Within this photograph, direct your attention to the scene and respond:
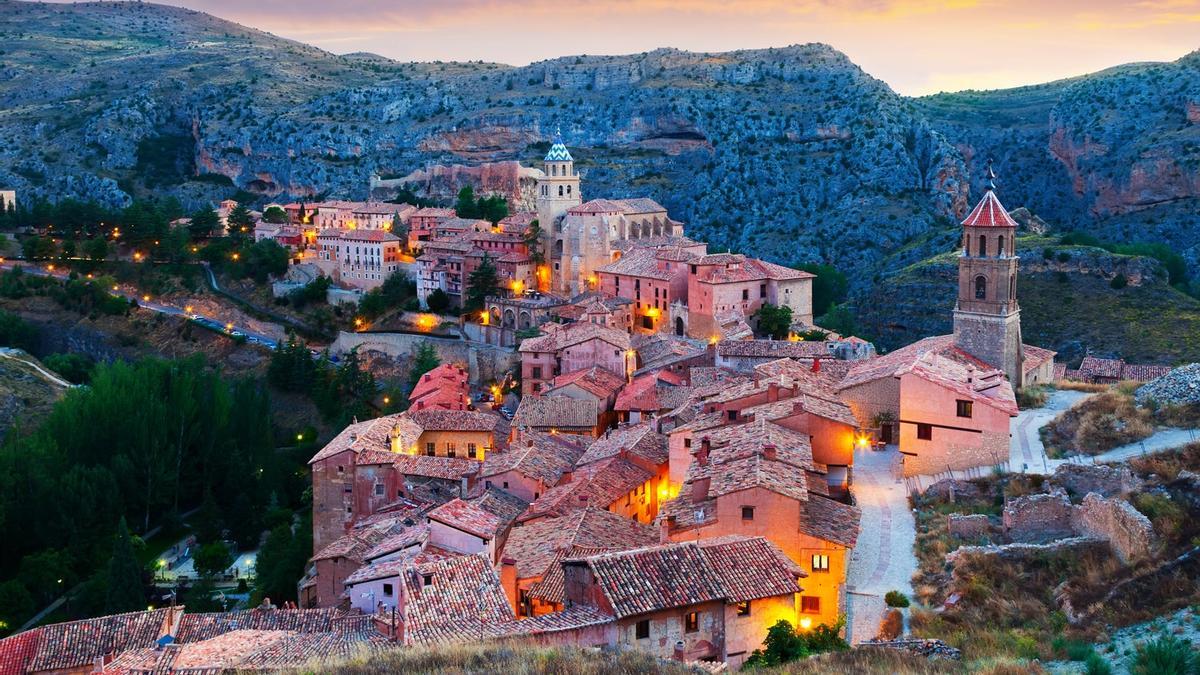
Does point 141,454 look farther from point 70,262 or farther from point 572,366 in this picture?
point 70,262

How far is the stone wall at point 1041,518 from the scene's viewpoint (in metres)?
18.9

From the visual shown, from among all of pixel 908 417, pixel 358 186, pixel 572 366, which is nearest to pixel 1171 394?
pixel 908 417

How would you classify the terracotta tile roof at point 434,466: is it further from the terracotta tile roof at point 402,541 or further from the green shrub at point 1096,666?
the green shrub at point 1096,666

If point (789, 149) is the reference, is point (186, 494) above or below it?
below

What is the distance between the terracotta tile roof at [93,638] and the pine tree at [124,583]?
7834 millimetres

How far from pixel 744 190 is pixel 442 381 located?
151 ft

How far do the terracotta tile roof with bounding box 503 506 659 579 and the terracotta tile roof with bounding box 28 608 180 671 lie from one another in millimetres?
6612

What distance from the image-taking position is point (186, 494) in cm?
4225

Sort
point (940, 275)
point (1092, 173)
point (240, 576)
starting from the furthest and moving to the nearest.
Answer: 1. point (1092, 173)
2. point (940, 275)
3. point (240, 576)

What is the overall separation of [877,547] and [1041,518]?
2715 millimetres

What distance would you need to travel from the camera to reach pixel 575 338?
40.1 metres

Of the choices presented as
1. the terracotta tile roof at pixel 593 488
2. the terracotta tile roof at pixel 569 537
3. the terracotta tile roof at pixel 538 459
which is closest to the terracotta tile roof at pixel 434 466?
the terracotta tile roof at pixel 538 459

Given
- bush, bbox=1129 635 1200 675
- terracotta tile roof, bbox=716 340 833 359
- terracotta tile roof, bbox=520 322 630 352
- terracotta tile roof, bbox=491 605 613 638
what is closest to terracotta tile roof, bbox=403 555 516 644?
terracotta tile roof, bbox=491 605 613 638

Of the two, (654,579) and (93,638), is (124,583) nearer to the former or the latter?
(93,638)
